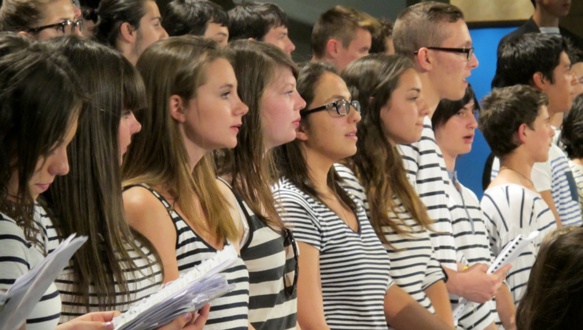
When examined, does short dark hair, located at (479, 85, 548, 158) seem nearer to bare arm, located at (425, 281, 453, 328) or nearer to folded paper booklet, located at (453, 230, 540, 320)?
folded paper booklet, located at (453, 230, 540, 320)

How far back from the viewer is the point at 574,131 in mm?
5234

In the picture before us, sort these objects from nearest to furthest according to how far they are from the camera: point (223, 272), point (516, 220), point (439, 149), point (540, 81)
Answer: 1. point (223, 272)
2. point (439, 149)
3. point (516, 220)
4. point (540, 81)

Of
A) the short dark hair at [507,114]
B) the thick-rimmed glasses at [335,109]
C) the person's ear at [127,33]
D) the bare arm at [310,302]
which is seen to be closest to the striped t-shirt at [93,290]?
the bare arm at [310,302]

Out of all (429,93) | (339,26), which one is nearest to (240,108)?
(429,93)

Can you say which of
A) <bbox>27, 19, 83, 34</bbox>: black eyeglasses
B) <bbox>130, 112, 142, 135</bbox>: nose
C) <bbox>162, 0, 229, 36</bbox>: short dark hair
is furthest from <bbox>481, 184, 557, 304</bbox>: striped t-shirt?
<bbox>130, 112, 142, 135</bbox>: nose

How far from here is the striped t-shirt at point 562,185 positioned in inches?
192

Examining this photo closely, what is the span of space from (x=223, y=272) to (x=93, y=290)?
1.30ft

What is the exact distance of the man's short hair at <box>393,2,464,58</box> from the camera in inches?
164

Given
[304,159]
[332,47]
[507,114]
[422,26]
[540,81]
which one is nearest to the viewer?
[304,159]

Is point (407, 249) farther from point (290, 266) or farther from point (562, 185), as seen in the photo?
point (562, 185)

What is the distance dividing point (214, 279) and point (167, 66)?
80cm

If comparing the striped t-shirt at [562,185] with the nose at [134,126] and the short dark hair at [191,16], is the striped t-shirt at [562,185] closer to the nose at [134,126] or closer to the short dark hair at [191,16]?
the short dark hair at [191,16]

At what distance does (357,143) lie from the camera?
3.67 meters

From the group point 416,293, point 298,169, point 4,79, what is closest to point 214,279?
point 4,79
